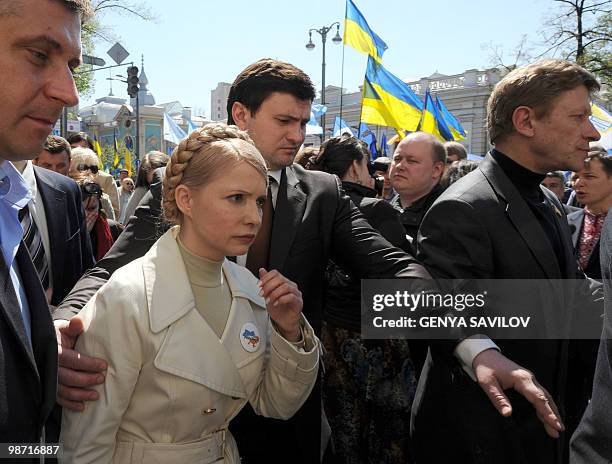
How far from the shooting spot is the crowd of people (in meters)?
Answer: 1.26

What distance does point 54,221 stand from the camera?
2.74 m

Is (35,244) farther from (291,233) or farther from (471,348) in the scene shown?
(471,348)

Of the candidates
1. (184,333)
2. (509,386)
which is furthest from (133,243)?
(509,386)

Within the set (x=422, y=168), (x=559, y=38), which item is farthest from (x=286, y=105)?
(x=559, y=38)

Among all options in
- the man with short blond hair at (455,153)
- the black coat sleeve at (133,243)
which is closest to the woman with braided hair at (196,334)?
the black coat sleeve at (133,243)

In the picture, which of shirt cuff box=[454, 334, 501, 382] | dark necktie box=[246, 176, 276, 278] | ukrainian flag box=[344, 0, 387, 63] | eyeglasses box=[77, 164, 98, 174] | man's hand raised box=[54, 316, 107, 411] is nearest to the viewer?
man's hand raised box=[54, 316, 107, 411]

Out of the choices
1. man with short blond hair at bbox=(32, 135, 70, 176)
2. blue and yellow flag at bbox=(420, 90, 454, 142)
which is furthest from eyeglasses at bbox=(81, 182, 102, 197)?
blue and yellow flag at bbox=(420, 90, 454, 142)

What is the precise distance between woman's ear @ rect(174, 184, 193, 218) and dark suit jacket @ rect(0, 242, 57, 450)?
612mm

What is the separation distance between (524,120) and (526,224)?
1.67ft

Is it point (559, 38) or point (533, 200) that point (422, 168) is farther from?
point (559, 38)

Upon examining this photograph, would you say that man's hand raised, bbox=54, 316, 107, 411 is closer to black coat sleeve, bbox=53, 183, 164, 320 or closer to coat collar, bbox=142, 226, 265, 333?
coat collar, bbox=142, 226, 265, 333

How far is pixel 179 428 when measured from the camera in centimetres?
169

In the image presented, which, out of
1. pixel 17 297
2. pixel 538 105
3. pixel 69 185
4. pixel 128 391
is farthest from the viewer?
Result: pixel 69 185

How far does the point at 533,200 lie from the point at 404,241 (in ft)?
3.47
